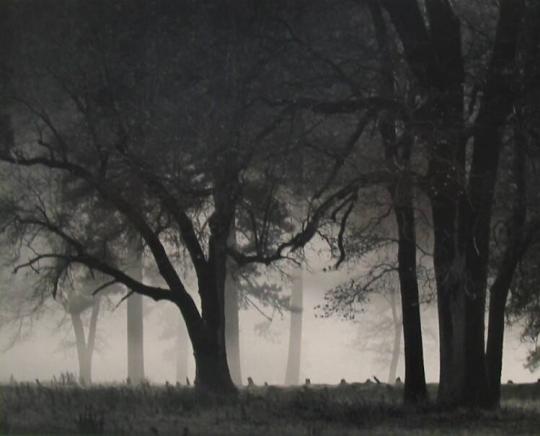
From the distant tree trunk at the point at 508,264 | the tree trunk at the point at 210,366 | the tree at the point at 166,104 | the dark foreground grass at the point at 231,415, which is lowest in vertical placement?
the dark foreground grass at the point at 231,415

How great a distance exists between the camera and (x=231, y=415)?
19766mm

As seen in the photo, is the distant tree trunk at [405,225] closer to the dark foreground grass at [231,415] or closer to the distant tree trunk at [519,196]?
the dark foreground grass at [231,415]

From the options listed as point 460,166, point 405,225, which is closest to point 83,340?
point 405,225

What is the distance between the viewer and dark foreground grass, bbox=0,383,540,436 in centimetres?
1700

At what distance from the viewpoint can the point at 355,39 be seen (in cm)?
2095

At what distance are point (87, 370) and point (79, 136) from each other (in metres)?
32.9

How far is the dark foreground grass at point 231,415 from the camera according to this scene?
55.8 ft

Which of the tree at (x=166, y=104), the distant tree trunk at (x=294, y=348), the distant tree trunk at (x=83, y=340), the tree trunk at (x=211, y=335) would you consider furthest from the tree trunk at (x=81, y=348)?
the tree at (x=166, y=104)

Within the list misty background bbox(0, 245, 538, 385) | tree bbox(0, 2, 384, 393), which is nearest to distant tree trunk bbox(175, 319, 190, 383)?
misty background bbox(0, 245, 538, 385)

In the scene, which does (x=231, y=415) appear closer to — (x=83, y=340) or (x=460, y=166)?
(x=460, y=166)

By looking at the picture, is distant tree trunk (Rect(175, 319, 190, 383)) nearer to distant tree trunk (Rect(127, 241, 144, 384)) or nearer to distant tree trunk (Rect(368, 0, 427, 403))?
distant tree trunk (Rect(127, 241, 144, 384))

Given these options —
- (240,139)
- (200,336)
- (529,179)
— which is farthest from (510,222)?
(200,336)

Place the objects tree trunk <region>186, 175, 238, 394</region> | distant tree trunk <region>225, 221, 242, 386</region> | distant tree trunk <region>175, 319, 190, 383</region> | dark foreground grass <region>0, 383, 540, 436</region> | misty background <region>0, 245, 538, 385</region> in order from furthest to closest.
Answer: misty background <region>0, 245, 538, 385</region>, distant tree trunk <region>175, 319, 190, 383</region>, distant tree trunk <region>225, 221, 242, 386</region>, tree trunk <region>186, 175, 238, 394</region>, dark foreground grass <region>0, 383, 540, 436</region>

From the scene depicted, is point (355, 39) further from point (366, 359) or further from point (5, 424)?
point (366, 359)
